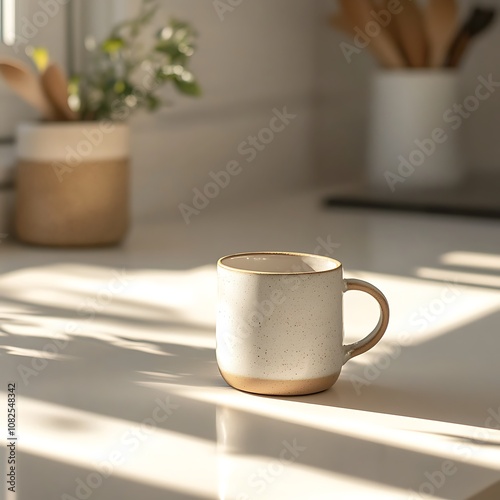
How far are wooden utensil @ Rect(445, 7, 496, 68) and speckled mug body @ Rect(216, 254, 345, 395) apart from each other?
1009 millimetres

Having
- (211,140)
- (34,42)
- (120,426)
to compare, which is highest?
(34,42)

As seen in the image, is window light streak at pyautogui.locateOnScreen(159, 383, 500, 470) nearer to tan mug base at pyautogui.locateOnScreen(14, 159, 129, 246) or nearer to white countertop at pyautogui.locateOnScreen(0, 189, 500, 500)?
white countertop at pyautogui.locateOnScreen(0, 189, 500, 500)

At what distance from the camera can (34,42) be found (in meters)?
1.29

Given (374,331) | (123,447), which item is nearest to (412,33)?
(374,331)

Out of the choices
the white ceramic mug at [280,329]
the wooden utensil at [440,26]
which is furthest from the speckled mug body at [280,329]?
the wooden utensil at [440,26]

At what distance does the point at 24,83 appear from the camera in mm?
1102

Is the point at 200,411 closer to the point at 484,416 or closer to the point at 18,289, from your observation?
the point at 484,416

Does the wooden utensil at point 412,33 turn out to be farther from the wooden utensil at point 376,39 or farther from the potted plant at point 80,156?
the potted plant at point 80,156

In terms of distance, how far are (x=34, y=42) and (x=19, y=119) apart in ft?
0.33

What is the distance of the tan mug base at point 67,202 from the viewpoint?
1132 millimetres

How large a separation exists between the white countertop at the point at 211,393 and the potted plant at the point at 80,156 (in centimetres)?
3

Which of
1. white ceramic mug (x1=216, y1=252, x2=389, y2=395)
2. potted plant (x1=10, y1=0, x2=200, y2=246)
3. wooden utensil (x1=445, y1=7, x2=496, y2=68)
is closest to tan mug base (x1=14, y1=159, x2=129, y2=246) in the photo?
potted plant (x1=10, y1=0, x2=200, y2=246)

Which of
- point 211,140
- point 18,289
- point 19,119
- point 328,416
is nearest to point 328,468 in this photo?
point 328,416

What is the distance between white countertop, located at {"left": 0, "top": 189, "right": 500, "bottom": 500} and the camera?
0.50m
